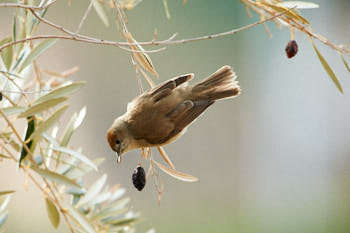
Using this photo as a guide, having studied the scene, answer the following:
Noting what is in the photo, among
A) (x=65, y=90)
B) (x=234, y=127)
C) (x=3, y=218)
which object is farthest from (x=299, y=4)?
(x=234, y=127)

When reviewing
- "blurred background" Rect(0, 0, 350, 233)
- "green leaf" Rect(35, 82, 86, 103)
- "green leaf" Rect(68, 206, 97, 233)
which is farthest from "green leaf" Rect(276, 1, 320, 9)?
"blurred background" Rect(0, 0, 350, 233)

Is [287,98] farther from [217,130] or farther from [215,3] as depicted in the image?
[215,3]

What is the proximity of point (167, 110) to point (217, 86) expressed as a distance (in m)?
0.15

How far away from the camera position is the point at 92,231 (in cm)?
73

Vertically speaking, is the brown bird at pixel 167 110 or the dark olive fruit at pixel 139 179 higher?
the brown bird at pixel 167 110

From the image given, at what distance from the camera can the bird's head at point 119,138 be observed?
4.32 feet

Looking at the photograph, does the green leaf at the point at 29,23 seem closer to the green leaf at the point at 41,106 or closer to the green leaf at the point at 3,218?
the green leaf at the point at 41,106

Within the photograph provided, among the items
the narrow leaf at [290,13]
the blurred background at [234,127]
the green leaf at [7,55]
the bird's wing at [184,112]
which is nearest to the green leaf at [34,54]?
the green leaf at [7,55]

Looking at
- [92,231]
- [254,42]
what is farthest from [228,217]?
[92,231]

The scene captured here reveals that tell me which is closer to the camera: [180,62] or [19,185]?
[19,185]

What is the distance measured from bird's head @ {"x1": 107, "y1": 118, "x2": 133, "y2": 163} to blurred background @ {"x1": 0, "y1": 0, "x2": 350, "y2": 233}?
2.33 metres

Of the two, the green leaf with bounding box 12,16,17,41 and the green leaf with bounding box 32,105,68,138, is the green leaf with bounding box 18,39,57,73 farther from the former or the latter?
the green leaf with bounding box 32,105,68,138

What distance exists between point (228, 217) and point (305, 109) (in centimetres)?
125

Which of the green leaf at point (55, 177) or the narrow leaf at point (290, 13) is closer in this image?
the green leaf at point (55, 177)
